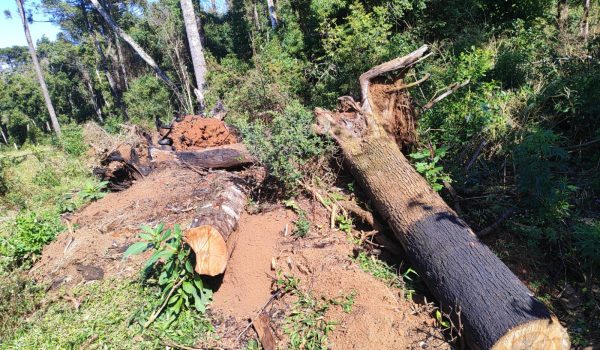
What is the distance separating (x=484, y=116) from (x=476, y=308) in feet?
9.51

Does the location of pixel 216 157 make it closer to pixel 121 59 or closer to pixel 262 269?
Result: pixel 262 269

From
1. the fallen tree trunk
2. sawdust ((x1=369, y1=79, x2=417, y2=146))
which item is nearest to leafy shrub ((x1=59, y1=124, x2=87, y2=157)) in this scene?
the fallen tree trunk

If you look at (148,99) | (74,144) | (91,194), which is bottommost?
(91,194)

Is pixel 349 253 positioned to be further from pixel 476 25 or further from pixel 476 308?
pixel 476 25

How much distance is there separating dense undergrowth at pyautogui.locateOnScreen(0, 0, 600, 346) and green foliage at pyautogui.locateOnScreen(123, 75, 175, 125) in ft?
14.4

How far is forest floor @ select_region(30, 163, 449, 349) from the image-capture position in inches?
103

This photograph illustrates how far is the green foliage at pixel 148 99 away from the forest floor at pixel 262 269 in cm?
1140

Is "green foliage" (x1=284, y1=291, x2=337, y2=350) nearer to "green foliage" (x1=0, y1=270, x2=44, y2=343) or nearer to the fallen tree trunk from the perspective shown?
"green foliage" (x1=0, y1=270, x2=44, y2=343)

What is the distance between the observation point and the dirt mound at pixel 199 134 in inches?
233

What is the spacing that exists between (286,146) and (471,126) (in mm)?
2403

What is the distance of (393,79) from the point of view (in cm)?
463

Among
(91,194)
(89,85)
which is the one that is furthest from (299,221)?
(89,85)

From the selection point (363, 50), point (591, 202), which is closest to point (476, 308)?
point (591, 202)

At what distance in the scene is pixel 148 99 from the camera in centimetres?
1722
